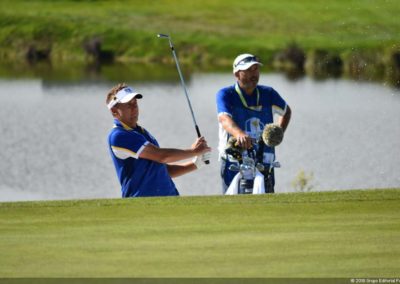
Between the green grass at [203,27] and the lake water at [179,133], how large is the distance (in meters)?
10.6

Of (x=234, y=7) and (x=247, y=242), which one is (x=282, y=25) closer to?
(x=234, y=7)

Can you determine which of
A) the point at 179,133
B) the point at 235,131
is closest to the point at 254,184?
the point at 235,131

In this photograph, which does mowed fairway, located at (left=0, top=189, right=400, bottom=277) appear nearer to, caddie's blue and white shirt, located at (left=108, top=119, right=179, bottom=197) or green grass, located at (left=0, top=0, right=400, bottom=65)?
caddie's blue and white shirt, located at (left=108, top=119, right=179, bottom=197)

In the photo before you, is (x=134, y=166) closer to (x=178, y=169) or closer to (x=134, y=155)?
(x=134, y=155)

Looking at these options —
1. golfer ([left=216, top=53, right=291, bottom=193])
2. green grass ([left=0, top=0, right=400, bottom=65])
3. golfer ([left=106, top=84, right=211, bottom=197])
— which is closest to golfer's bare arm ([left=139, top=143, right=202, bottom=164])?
golfer ([left=106, top=84, right=211, bottom=197])

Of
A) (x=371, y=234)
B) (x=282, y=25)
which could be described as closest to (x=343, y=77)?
→ (x=282, y=25)

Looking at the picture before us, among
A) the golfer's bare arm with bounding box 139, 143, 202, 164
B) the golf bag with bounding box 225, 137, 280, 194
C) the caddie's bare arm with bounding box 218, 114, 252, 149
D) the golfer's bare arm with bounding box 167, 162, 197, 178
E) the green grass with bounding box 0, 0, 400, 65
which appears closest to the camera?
the golfer's bare arm with bounding box 139, 143, 202, 164

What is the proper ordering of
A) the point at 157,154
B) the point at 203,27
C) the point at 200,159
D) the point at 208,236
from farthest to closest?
the point at 203,27 < the point at 200,159 < the point at 157,154 < the point at 208,236

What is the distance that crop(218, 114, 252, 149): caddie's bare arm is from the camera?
420 inches

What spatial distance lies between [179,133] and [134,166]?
69.1 ft

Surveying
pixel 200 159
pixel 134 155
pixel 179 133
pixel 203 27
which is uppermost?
pixel 134 155

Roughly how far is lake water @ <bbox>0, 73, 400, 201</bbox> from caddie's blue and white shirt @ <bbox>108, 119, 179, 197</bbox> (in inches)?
450

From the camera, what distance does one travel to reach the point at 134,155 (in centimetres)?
962

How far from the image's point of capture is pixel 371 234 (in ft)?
25.4
